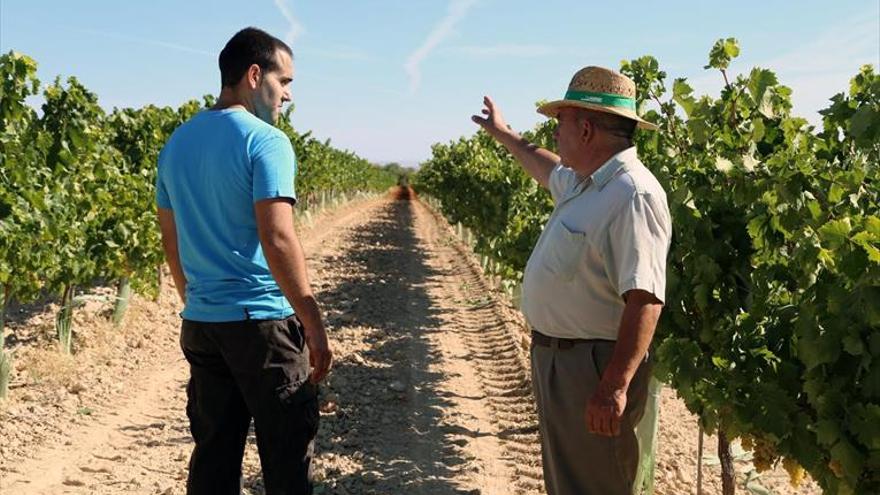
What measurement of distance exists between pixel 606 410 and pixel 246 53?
1.71 metres

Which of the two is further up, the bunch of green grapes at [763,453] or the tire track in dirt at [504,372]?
the bunch of green grapes at [763,453]

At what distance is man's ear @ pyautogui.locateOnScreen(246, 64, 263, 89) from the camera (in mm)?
2789

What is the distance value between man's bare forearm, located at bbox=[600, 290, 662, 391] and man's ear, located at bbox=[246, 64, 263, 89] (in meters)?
1.47

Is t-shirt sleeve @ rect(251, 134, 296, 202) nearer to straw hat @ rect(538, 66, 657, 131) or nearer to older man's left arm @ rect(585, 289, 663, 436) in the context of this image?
straw hat @ rect(538, 66, 657, 131)

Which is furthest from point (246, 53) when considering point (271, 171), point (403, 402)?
point (403, 402)

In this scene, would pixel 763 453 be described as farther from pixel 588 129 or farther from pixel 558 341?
pixel 588 129

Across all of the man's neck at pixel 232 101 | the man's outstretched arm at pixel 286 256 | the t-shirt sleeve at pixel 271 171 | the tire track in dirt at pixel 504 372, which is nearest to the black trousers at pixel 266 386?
the man's outstretched arm at pixel 286 256

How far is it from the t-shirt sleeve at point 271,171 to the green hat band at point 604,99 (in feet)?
3.30

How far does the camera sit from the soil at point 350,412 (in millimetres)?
5105

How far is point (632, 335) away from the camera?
2.47m

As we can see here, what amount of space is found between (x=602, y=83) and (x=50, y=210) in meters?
5.12

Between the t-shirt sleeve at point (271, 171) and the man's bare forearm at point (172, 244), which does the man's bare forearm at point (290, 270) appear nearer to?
the t-shirt sleeve at point (271, 171)

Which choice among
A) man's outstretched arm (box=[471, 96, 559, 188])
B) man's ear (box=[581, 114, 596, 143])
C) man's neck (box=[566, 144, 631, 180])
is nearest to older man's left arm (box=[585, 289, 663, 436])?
man's neck (box=[566, 144, 631, 180])

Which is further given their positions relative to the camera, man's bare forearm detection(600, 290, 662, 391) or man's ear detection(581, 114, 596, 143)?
man's ear detection(581, 114, 596, 143)
